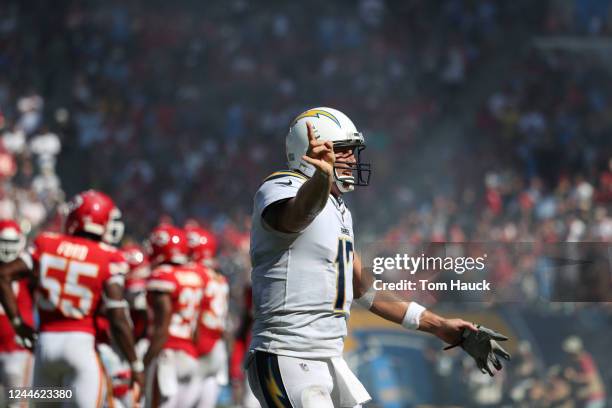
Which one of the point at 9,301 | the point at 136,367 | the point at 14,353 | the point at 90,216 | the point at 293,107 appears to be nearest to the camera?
the point at 90,216

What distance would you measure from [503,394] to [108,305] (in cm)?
652

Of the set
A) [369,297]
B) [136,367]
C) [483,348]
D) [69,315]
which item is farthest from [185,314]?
[483,348]

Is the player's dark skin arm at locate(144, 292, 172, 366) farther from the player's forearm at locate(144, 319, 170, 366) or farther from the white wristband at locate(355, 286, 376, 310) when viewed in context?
the white wristband at locate(355, 286, 376, 310)

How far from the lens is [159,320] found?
7.82 m

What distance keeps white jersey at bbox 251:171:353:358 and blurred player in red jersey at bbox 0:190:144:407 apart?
2.39 m

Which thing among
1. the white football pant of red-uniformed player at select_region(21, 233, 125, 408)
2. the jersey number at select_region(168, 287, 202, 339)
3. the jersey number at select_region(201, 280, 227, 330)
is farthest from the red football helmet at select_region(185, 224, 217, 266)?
the white football pant of red-uniformed player at select_region(21, 233, 125, 408)

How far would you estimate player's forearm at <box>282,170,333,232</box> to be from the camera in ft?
12.5

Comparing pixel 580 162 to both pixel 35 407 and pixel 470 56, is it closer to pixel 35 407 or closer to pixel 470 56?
pixel 470 56

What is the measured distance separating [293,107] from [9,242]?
46.2ft

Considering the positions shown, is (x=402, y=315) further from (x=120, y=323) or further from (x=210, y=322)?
(x=210, y=322)

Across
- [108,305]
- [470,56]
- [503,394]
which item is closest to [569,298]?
[108,305]

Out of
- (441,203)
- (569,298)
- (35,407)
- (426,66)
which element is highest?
(426,66)

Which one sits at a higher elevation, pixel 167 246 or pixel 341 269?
pixel 167 246

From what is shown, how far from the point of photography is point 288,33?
22734 mm
